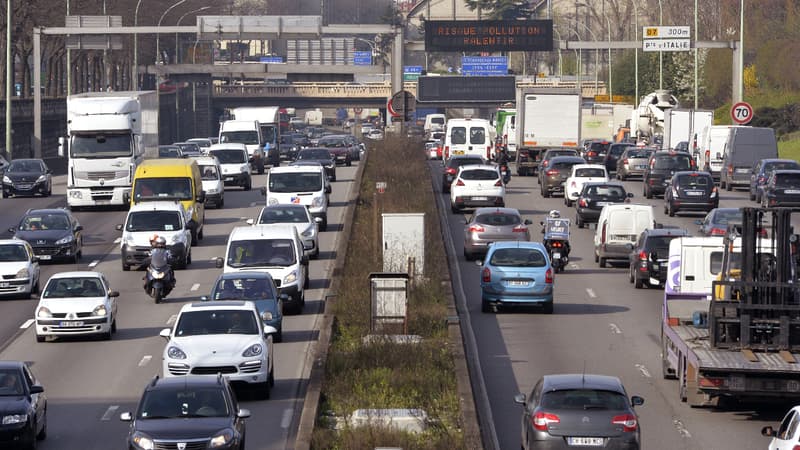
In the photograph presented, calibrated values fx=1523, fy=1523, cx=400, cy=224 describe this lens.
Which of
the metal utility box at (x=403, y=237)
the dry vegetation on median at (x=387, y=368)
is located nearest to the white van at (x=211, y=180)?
the dry vegetation on median at (x=387, y=368)

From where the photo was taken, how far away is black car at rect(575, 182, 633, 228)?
156 feet

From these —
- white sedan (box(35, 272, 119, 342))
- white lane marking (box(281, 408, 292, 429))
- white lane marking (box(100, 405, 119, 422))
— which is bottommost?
white lane marking (box(100, 405, 119, 422))

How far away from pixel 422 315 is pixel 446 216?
76.5ft

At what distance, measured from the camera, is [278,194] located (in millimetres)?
46094

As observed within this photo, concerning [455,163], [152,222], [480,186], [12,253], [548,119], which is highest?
[548,119]

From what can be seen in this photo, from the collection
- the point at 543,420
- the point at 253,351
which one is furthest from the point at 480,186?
the point at 543,420

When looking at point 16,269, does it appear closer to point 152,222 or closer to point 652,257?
point 152,222

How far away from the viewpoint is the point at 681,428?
800 inches

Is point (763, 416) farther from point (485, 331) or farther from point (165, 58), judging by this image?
point (165, 58)

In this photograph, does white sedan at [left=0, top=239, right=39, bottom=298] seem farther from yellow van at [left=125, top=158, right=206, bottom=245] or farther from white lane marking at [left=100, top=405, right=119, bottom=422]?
white lane marking at [left=100, top=405, right=119, bottom=422]

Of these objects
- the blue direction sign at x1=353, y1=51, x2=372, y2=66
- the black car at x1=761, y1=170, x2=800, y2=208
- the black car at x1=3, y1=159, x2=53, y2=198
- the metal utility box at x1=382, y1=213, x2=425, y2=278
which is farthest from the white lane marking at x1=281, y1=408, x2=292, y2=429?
the blue direction sign at x1=353, y1=51, x2=372, y2=66

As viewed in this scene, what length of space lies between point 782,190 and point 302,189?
53.8 ft

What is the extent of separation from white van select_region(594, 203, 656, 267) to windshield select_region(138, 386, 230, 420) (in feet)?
76.8

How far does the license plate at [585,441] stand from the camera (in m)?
16.6
